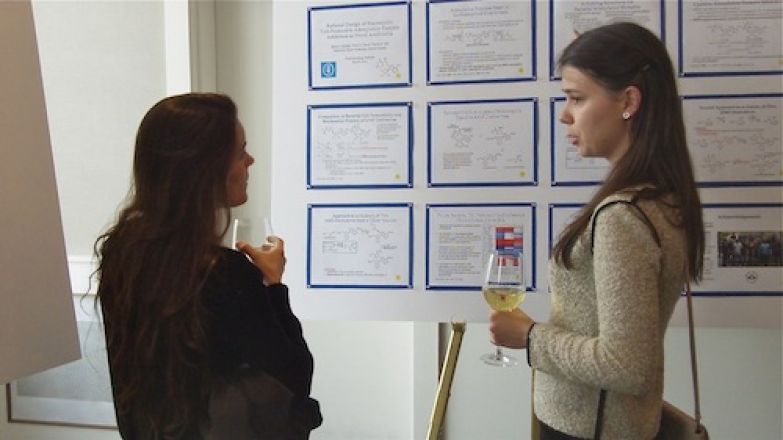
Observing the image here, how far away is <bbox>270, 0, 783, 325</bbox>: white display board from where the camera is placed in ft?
5.78

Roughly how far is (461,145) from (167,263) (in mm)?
990

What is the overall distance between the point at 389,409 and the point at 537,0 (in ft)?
4.84

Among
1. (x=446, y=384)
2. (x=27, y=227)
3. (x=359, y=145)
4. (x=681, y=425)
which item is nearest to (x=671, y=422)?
(x=681, y=425)

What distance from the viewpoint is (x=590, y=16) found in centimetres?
179

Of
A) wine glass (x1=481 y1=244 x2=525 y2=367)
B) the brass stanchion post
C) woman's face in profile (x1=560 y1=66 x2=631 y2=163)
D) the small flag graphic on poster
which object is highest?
woman's face in profile (x1=560 y1=66 x2=631 y2=163)

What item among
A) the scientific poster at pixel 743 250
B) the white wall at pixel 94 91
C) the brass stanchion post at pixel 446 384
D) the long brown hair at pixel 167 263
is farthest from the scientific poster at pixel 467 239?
the white wall at pixel 94 91

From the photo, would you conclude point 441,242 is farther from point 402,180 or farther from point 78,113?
point 78,113

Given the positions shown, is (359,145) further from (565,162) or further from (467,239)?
(565,162)

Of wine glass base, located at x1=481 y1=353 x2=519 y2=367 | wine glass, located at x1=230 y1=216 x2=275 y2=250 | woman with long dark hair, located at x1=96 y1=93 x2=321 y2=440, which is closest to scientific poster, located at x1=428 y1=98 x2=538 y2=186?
wine glass base, located at x1=481 y1=353 x2=519 y2=367

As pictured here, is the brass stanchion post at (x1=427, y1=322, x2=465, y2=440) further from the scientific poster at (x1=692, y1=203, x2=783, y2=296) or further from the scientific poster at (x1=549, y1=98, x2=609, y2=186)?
the scientific poster at (x1=692, y1=203, x2=783, y2=296)

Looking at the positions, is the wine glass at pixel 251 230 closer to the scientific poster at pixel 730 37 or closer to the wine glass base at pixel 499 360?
the wine glass base at pixel 499 360

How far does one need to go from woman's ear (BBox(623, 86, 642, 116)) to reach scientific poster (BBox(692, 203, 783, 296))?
2.42 feet

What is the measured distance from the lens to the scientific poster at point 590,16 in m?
1.77

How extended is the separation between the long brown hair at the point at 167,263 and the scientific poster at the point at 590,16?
1019 mm
